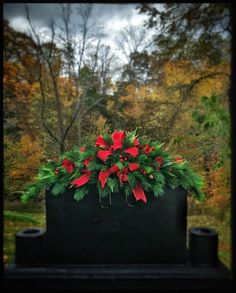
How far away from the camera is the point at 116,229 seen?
2955 millimetres

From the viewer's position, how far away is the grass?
3064 millimetres

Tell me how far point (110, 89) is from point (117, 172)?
365 cm

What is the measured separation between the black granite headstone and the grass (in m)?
0.37

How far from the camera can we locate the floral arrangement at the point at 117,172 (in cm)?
296

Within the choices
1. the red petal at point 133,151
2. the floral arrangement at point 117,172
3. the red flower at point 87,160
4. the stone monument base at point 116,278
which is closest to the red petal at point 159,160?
the floral arrangement at point 117,172

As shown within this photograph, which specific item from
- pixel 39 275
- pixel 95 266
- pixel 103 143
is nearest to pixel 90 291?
pixel 95 266

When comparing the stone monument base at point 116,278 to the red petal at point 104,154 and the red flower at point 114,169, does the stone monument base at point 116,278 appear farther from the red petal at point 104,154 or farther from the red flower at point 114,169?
the red petal at point 104,154

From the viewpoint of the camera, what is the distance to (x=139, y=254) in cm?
298

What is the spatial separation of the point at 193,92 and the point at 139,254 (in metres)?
2.60

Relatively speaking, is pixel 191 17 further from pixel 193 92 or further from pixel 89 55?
pixel 89 55

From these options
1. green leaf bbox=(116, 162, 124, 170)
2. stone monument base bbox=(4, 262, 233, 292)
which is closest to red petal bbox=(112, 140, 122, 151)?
green leaf bbox=(116, 162, 124, 170)

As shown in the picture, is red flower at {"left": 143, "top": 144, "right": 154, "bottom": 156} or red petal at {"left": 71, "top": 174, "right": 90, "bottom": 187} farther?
red flower at {"left": 143, "top": 144, "right": 154, "bottom": 156}

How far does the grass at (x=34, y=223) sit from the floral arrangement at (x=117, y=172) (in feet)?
1.33

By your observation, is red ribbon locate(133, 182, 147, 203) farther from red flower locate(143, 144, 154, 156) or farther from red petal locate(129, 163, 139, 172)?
red flower locate(143, 144, 154, 156)
